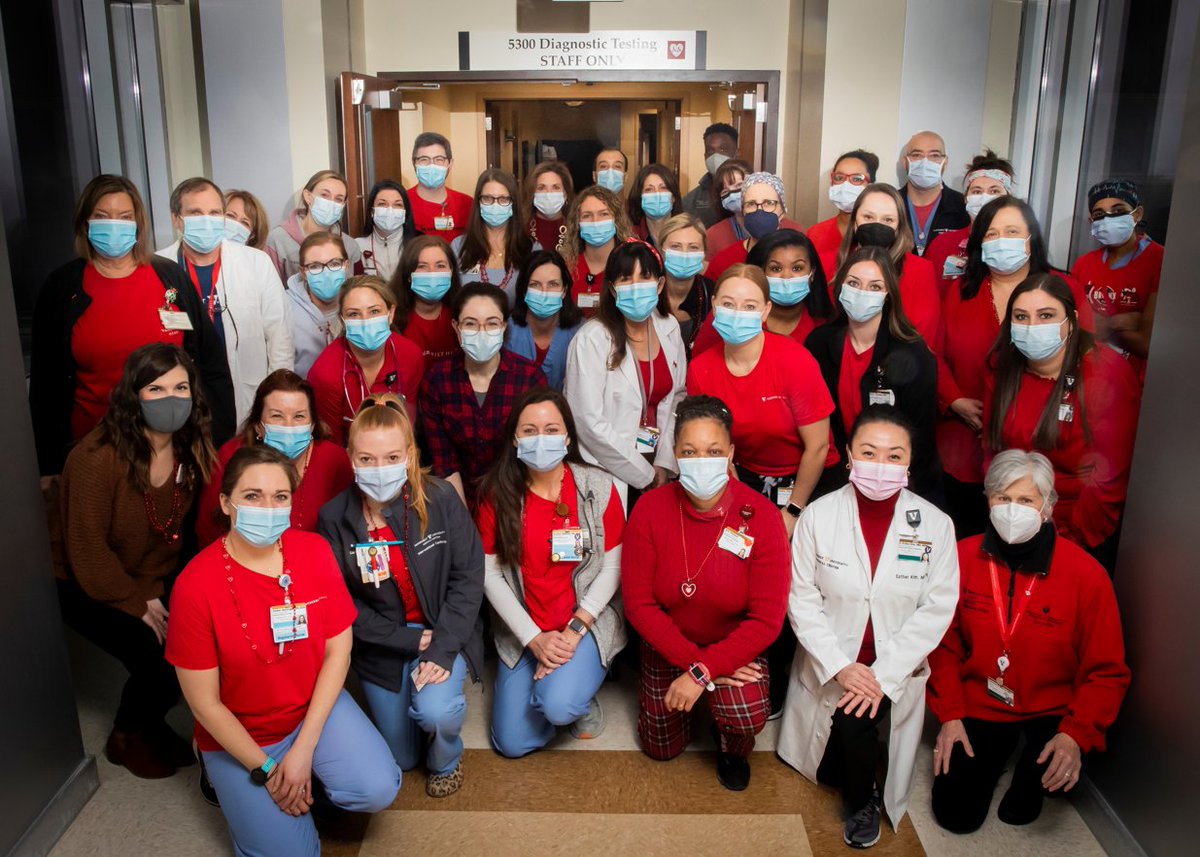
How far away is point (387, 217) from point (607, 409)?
1658 millimetres

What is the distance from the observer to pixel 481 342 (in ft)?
11.6

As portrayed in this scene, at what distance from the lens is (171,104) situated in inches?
225

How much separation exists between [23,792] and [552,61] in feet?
17.5

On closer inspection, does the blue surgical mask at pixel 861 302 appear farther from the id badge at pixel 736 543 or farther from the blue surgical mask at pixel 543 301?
the blue surgical mask at pixel 543 301

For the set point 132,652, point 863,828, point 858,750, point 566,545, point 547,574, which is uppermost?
point 566,545

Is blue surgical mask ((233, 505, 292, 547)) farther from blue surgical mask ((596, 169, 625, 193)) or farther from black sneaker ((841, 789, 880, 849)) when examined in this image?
blue surgical mask ((596, 169, 625, 193))

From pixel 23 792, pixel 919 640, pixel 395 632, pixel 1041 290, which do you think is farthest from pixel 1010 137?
pixel 23 792

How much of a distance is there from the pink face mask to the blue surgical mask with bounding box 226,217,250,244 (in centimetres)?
308

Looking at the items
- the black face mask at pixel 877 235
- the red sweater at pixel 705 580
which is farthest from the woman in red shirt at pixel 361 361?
the black face mask at pixel 877 235

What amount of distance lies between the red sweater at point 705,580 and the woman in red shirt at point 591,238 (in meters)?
1.28

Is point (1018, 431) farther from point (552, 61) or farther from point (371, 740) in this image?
point (552, 61)

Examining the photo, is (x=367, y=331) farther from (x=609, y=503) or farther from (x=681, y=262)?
(x=681, y=262)

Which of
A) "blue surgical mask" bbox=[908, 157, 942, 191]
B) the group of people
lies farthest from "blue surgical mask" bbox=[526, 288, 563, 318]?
"blue surgical mask" bbox=[908, 157, 942, 191]

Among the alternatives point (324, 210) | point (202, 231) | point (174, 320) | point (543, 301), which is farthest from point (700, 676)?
point (324, 210)
